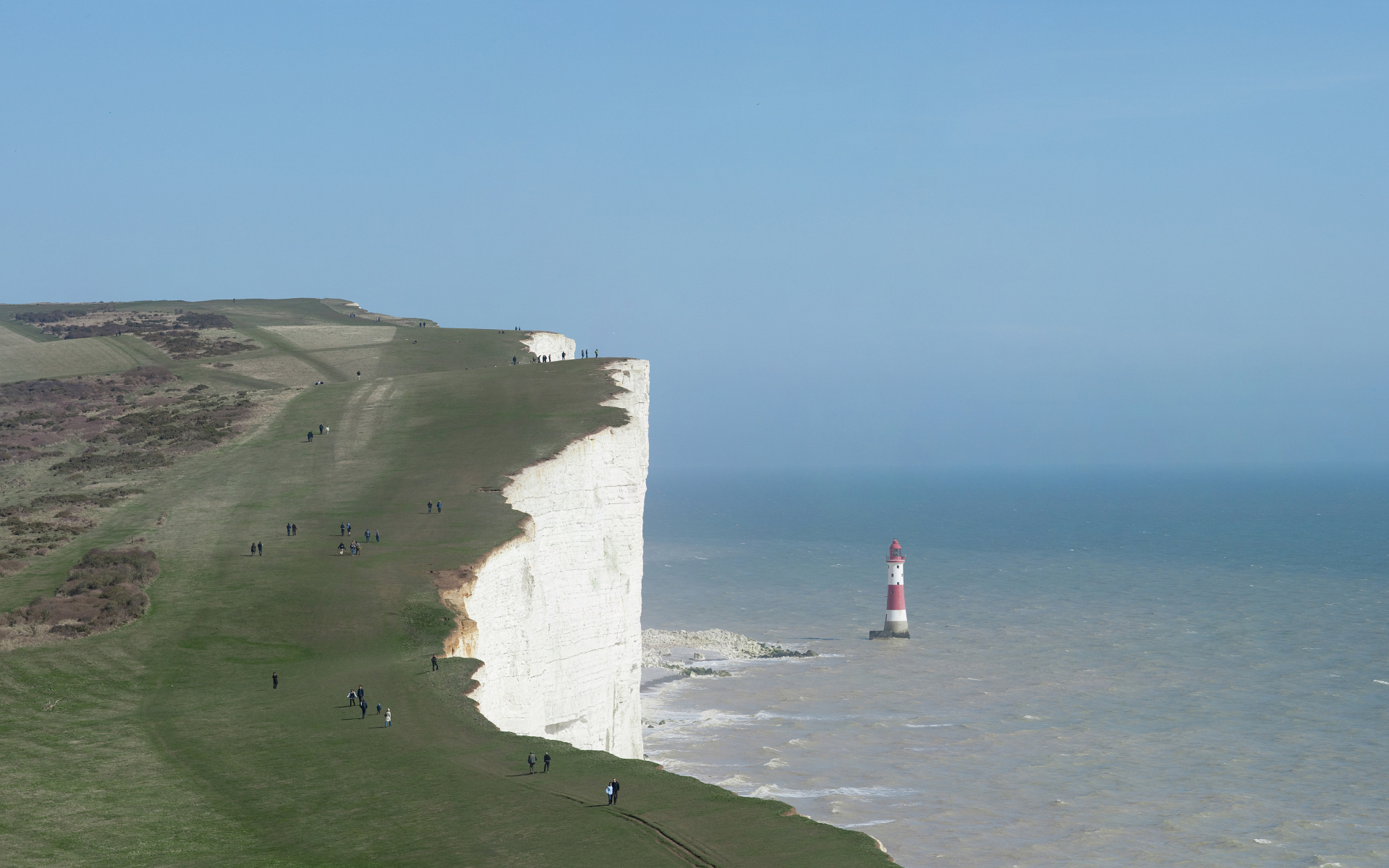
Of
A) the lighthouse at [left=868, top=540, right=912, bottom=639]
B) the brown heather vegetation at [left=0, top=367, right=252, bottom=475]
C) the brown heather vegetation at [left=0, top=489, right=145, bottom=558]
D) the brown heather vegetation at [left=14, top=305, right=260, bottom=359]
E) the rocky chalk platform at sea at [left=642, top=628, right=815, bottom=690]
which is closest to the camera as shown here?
the brown heather vegetation at [left=0, top=489, right=145, bottom=558]

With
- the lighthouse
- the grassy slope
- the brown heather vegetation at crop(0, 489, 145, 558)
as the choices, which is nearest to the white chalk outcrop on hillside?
the lighthouse

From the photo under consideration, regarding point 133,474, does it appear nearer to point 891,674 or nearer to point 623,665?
point 623,665

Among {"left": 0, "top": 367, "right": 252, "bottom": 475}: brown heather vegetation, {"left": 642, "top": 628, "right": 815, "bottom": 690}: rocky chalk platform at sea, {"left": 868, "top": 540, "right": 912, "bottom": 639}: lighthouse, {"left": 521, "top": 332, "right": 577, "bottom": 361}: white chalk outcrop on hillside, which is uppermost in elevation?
{"left": 521, "top": 332, "right": 577, "bottom": 361}: white chalk outcrop on hillside

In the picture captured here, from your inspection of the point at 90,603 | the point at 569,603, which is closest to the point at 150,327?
the point at 90,603

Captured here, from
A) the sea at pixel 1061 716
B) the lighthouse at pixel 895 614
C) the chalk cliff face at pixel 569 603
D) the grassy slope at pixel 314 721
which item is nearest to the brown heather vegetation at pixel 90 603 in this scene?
the grassy slope at pixel 314 721

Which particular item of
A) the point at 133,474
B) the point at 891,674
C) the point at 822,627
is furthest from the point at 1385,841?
the point at 133,474

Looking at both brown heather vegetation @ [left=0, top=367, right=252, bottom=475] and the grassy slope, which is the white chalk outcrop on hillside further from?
the grassy slope

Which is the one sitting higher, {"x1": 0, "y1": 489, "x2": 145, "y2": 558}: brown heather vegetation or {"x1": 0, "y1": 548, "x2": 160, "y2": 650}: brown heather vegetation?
{"x1": 0, "y1": 489, "x2": 145, "y2": 558}: brown heather vegetation
